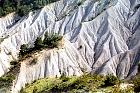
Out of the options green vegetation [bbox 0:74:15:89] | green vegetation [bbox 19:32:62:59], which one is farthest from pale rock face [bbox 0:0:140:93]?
green vegetation [bbox 19:32:62:59]

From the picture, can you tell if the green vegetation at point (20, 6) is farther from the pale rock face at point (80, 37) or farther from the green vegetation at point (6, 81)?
the green vegetation at point (6, 81)

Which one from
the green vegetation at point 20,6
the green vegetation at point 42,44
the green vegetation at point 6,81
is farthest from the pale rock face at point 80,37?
the green vegetation at point 20,6

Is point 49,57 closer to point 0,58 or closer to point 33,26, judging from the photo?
point 0,58

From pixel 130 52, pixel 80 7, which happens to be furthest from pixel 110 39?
pixel 80 7

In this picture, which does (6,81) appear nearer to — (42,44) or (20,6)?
(42,44)

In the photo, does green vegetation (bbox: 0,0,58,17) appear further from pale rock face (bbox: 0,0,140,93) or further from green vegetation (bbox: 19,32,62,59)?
green vegetation (bbox: 19,32,62,59)

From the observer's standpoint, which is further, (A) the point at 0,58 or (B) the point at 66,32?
(B) the point at 66,32
